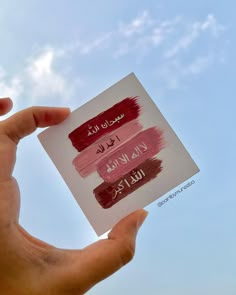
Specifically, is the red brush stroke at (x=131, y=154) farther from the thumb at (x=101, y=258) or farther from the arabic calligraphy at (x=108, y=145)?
the thumb at (x=101, y=258)

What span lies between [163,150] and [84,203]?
23 centimetres

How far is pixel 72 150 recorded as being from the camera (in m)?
1.11

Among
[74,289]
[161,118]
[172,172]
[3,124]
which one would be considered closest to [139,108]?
[161,118]

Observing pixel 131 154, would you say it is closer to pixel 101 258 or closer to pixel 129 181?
pixel 129 181

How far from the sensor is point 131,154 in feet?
3.61

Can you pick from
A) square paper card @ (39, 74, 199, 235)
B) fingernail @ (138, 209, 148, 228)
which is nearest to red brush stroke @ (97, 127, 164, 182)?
square paper card @ (39, 74, 199, 235)

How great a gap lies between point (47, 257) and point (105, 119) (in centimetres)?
37

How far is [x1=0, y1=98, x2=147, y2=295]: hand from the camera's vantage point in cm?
89

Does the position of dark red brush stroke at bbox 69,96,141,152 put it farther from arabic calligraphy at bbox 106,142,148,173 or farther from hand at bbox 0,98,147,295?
hand at bbox 0,98,147,295

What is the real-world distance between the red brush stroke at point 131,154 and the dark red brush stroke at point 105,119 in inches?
2.1

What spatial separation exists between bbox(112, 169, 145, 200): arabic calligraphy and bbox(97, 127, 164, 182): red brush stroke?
17 millimetres

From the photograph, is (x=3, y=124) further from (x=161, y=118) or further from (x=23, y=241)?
(x=161, y=118)

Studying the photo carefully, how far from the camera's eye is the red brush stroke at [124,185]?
1.07 meters

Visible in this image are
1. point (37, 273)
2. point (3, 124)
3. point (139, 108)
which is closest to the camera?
point (37, 273)
